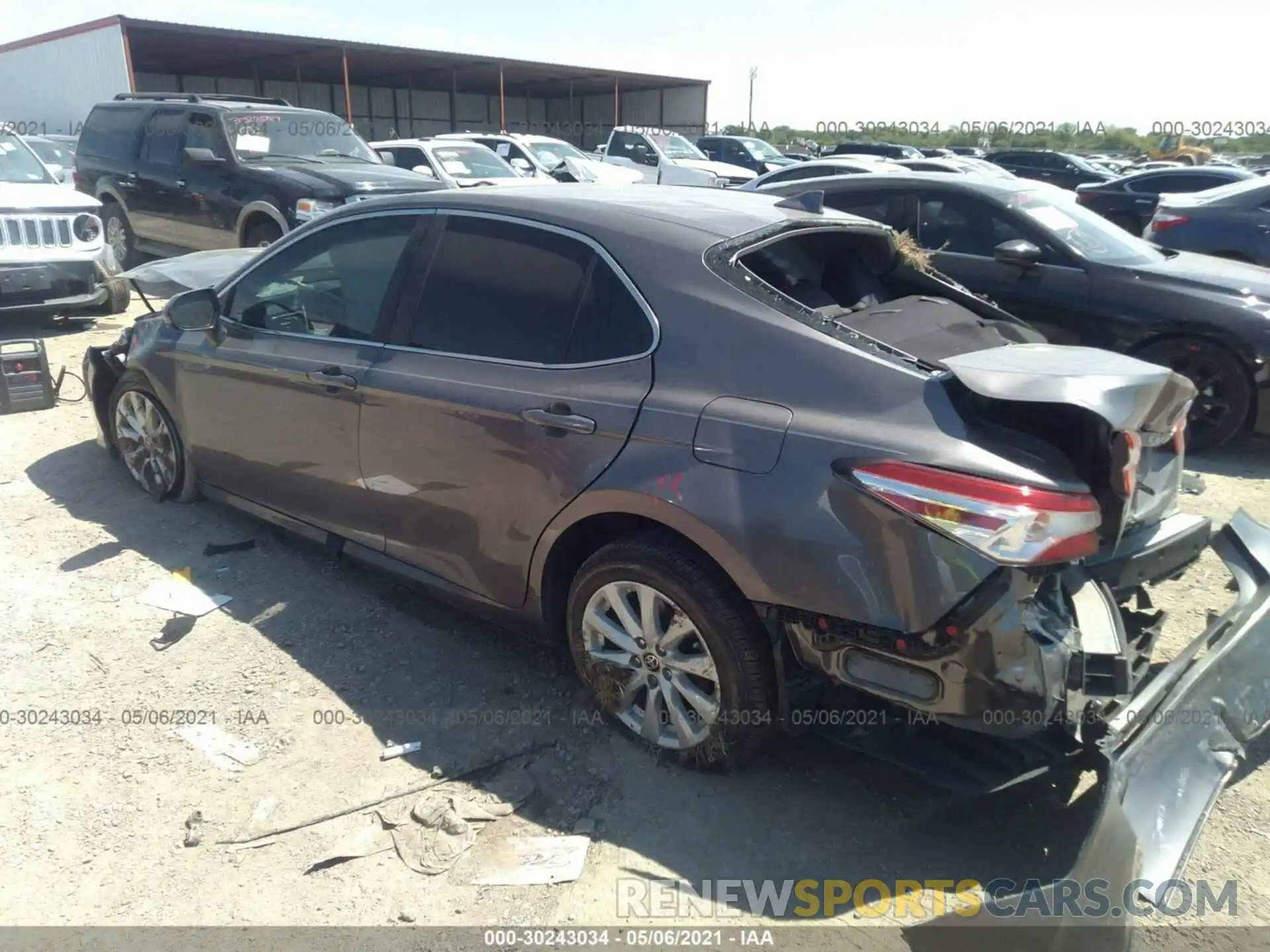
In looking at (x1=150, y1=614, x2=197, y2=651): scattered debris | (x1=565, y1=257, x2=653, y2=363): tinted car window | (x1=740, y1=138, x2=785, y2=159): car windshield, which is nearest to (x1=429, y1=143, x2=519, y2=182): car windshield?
(x1=150, y1=614, x2=197, y2=651): scattered debris

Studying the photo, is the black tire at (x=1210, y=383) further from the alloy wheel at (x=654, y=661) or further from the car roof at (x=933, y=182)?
the alloy wheel at (x=654, y=661)

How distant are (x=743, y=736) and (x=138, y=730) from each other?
2.12 m

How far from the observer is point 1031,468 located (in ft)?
7.84

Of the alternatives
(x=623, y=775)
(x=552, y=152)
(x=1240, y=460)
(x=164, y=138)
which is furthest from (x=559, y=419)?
(x=552, y=152)

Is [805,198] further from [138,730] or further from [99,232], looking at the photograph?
[99,232]

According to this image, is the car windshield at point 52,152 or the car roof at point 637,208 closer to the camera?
the car roof at point 637,208

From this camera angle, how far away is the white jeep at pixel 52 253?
8.28 m

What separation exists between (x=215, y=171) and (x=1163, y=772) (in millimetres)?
10392

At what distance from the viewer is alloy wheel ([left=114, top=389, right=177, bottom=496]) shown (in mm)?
4879

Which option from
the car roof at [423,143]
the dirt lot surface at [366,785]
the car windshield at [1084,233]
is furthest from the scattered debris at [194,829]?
the car roof at [423,143]

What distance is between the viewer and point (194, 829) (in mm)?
2828

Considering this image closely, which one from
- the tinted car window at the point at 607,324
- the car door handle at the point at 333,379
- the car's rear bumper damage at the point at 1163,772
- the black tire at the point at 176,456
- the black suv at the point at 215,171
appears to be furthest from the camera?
the black suv at the point at 215,171

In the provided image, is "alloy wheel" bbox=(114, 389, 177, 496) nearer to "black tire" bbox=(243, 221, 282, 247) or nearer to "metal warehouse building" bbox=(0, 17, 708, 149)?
"black tire" bbox=(243, 221, 282, 247)

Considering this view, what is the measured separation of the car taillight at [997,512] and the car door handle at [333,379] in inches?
85.6
